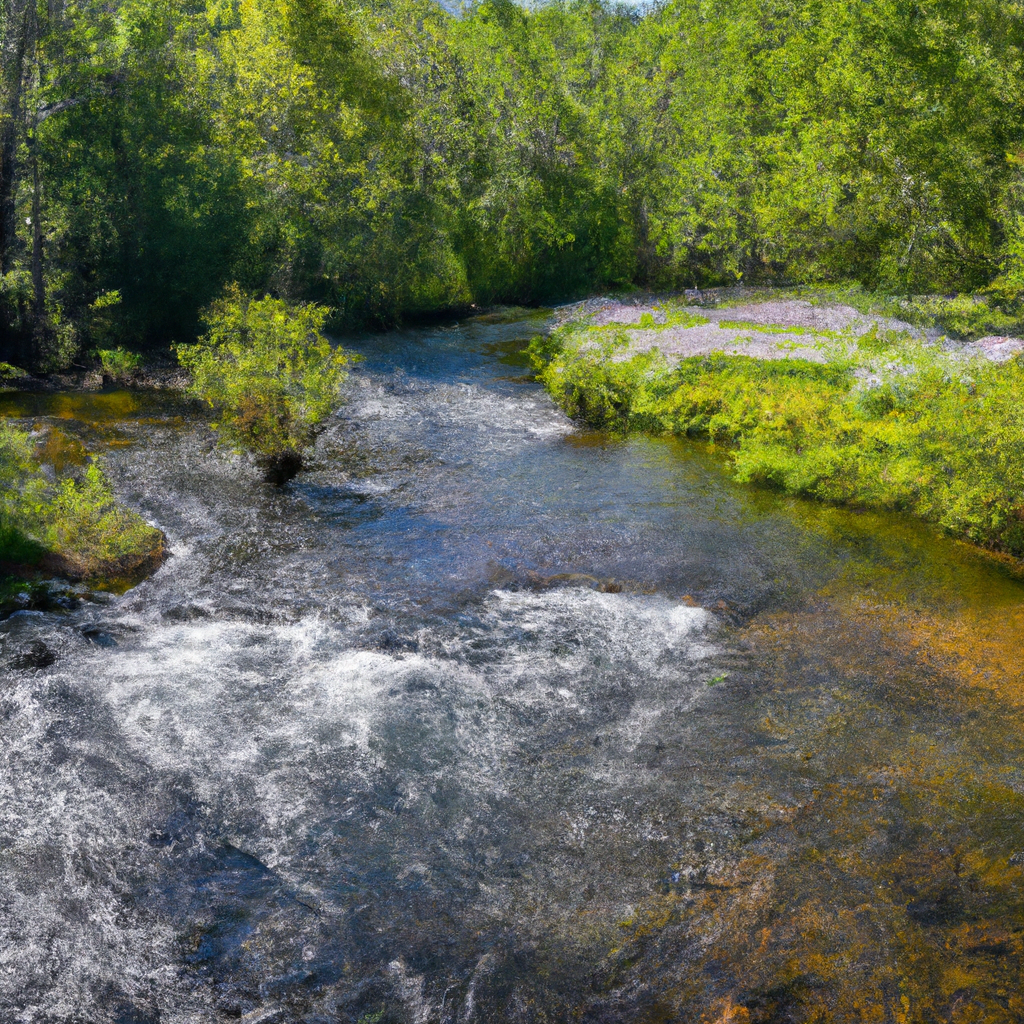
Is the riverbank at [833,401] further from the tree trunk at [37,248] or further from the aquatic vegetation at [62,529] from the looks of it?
the tree trunk at [37,248]

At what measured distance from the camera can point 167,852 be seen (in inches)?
276

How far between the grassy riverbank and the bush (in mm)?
2992

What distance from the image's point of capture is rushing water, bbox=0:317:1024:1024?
593 centimetres

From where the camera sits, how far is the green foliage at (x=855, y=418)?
490 inches

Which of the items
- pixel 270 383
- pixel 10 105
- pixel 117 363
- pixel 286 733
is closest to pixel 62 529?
pixel 270 383

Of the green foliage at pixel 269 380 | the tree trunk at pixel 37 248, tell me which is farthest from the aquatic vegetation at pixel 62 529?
the tree trunk at pixel 37 248

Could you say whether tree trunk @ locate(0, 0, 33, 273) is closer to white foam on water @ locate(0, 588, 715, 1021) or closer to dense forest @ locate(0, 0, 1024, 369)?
dense forest @ locate(0, 0, 1024, 369)

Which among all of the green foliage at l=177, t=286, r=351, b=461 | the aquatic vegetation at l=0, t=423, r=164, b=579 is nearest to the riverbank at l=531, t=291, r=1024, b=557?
the green foliage at l=177, t=286, r=351, b=461

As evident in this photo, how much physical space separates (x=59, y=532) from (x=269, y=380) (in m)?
4.47

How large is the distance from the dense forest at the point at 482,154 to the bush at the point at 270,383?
810 centimetres

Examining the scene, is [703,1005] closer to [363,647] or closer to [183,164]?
[363,647]

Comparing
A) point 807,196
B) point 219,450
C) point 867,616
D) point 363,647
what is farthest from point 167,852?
point 807,196

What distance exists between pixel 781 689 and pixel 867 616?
2292 millimetres

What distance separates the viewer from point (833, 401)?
52.8 ft
